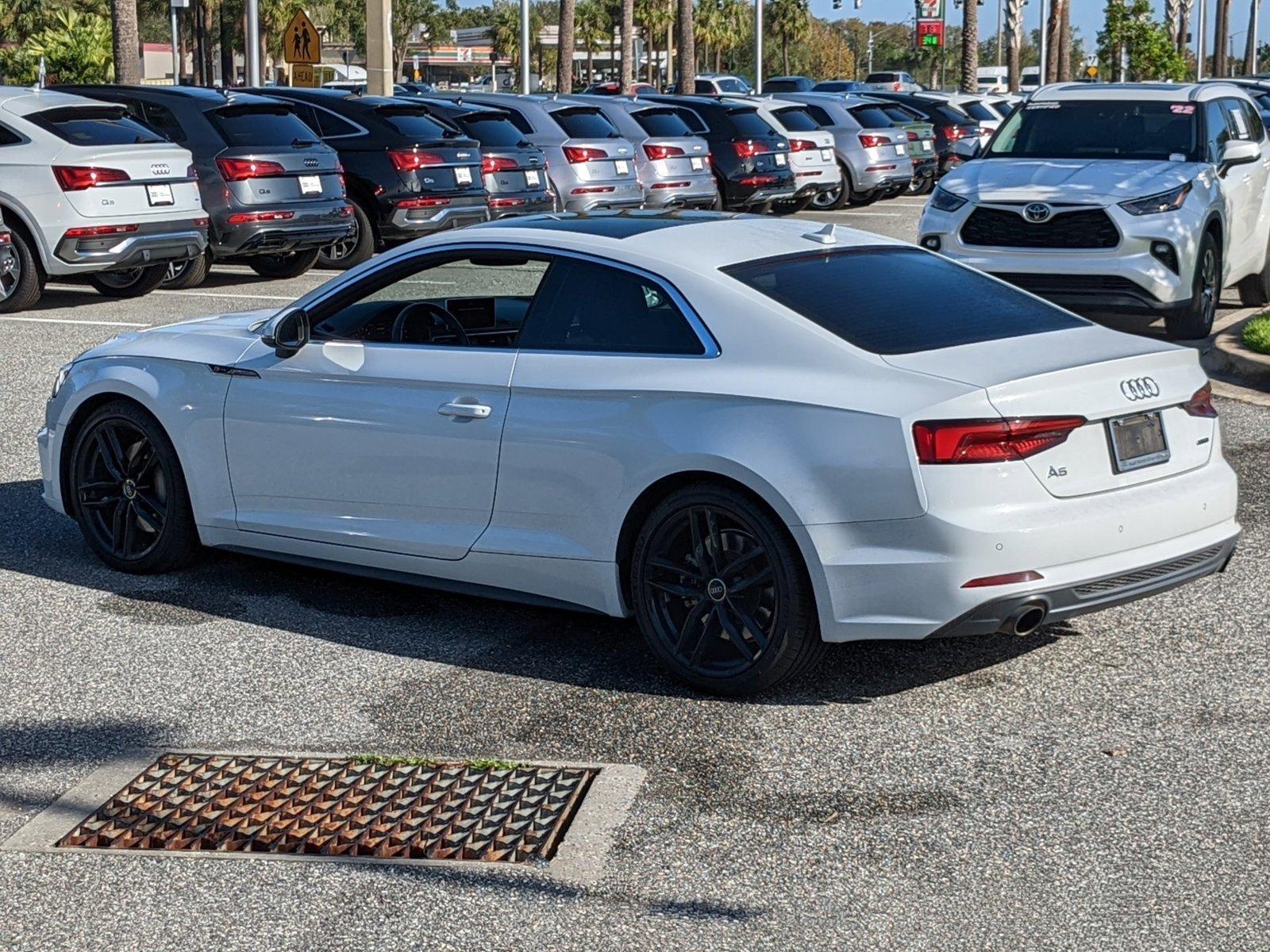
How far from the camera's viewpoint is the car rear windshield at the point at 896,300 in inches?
231

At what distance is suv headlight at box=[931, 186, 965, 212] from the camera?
13.8 metres

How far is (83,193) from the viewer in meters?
15.2

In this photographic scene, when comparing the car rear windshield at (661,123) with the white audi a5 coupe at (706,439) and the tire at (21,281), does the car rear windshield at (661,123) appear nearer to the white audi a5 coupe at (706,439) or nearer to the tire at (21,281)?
the tire at (21,281)

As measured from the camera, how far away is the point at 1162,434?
19.3ft

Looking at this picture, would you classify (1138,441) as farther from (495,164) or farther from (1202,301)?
(495,164)

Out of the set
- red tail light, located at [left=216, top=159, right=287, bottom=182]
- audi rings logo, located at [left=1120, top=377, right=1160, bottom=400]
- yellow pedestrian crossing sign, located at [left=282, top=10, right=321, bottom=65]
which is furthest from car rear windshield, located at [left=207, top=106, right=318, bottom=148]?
audi rings logo, located at [left=1120, top=377, right=1160, bottom=400]

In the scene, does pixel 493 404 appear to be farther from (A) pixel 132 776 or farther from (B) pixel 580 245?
(A) pixel 132 776

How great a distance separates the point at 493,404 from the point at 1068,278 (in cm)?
786

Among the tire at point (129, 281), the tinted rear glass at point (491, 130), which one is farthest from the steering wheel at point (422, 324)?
the tinted rear glass at point (491, 130)

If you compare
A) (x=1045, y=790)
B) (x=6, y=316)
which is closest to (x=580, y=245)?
(x=1045, y=790)

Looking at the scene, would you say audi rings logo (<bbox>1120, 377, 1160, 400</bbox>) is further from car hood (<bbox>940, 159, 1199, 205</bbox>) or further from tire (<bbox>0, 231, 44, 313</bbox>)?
tire (<bbox>0, 231, 44, 313</bbox>)

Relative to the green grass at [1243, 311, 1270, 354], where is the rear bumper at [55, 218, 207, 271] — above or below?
above

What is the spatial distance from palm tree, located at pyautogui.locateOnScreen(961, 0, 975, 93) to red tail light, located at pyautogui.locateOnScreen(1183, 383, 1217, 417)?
146ft

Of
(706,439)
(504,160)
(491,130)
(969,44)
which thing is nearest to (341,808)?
(706,439)
